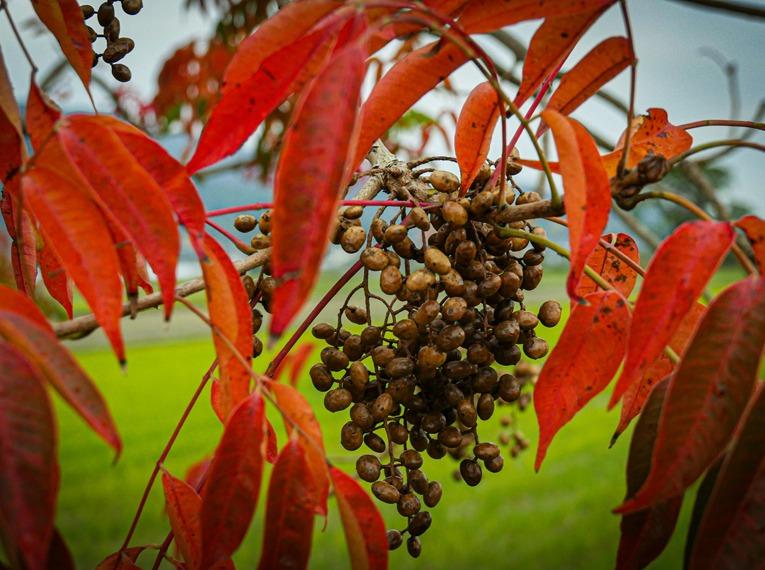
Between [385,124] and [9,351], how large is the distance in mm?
412

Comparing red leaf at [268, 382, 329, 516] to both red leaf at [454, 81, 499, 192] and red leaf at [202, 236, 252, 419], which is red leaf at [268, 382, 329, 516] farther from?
red leaf at [454, 81, 499, 192]

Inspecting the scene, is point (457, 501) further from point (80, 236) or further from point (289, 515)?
point (80, 236)

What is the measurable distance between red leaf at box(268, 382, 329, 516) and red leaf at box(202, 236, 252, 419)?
0.11 feet

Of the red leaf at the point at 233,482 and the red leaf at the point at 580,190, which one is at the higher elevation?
the red leaf at the point at 580,190

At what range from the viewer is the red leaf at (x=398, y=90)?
0.66 meters

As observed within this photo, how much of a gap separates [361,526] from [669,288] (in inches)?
13.4

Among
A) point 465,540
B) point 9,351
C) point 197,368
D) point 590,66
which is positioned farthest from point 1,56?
point 197,368

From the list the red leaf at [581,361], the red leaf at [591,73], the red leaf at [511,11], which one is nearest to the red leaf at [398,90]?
the red leaf at [511,11]

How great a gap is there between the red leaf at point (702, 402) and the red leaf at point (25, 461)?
432 mm

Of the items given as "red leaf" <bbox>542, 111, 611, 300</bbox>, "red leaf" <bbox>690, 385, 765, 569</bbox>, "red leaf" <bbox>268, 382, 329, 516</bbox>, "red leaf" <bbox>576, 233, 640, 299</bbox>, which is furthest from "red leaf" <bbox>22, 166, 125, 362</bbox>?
"red leaf" <bbox>576, 233, 640, 299</bbox>

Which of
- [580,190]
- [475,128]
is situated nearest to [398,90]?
[475,128]

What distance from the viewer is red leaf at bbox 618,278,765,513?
502 millimetres

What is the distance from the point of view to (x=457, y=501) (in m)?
3.88

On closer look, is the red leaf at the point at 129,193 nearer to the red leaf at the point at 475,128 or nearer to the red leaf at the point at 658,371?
the red leaf at the point at 475,128
